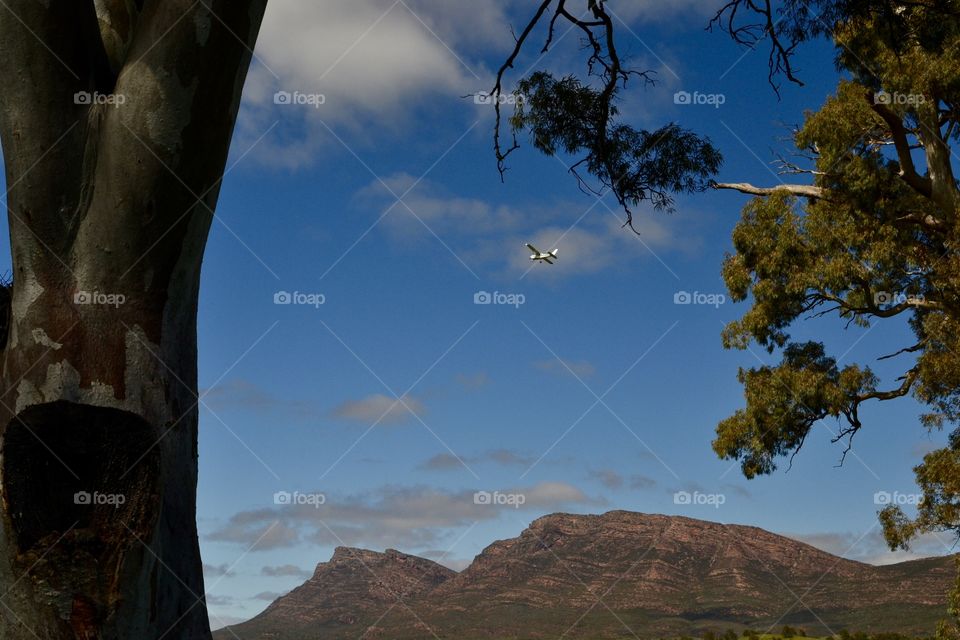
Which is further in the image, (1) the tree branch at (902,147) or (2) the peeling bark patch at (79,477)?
(1) the tree branch at (902,147)

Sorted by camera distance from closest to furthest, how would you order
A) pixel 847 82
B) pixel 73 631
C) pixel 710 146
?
pixel 73 631 → pixel 710 146 → pixel 847 82

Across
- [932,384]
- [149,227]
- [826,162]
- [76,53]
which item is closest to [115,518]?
[149,227]

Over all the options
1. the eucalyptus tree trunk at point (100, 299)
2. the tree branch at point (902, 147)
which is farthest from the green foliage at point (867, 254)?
the eucalyptus tree trunk at point (100, 299)

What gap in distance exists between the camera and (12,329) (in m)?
3.27

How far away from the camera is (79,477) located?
10.6ft

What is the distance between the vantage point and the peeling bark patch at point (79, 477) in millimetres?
3146

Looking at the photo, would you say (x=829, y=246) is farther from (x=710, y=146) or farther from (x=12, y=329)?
(x=12, y=329)

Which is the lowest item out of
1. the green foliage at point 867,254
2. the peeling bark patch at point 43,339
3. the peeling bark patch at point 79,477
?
the peeling bark patch at point 79,477

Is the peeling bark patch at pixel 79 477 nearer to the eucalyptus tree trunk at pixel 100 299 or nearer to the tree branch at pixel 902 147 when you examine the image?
the eucalyptus tree trunk at pixel 100 299

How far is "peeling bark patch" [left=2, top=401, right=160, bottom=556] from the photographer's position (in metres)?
3.15

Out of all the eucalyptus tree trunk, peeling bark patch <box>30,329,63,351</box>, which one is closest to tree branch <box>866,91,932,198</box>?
the eucalyptus tree trunk

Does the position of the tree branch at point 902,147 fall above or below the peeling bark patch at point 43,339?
above

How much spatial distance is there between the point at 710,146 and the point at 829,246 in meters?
8.60

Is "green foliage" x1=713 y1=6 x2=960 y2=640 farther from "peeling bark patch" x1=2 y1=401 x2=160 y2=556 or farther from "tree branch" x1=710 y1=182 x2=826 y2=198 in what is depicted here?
"peeling bark patch" x1=2 y1=401 x2=160 y2=556
